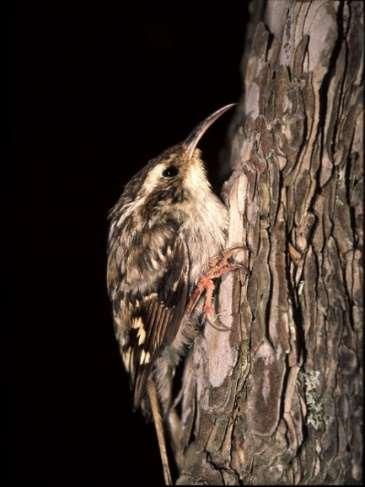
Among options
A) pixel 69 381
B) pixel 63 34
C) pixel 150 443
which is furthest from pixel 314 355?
pixel 63 34

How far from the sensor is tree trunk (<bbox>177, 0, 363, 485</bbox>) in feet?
3.88

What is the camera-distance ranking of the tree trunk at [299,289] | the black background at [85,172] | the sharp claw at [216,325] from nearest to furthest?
the tree trunk at [299,289] → the sharp claw at [216,325] → the black background at [85,172]

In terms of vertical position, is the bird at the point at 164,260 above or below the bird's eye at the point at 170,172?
below

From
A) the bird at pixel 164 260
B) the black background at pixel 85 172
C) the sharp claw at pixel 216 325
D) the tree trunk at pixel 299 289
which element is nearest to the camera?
the tree trunk at pixel 299 289

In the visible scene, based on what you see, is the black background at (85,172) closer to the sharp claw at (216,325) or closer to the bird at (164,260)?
the bird at (164,260)

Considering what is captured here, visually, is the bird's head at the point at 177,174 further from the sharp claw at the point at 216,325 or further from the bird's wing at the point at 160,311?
the sharp claw at the point at 216,325

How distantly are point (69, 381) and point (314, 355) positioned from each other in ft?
4.88

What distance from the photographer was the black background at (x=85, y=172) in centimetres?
227

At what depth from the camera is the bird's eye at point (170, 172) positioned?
1.76 meters

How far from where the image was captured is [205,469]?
1.35 m

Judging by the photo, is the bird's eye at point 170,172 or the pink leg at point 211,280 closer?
the pink leg at point 211,280

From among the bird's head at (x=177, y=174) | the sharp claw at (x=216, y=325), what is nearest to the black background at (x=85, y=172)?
the bird's head at (x=177, y=174)

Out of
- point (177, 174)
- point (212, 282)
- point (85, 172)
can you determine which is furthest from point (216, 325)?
point (85, 172)

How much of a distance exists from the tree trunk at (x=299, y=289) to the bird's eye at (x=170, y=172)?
355mm
